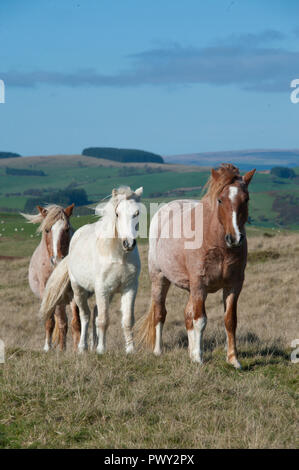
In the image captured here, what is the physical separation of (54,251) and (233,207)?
3.92 m

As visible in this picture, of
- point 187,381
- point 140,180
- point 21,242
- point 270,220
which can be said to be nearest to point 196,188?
point 140,180

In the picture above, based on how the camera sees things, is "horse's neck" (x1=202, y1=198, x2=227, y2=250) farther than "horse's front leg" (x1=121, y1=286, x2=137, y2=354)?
No

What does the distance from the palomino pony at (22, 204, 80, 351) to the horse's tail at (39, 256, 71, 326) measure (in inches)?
10.4

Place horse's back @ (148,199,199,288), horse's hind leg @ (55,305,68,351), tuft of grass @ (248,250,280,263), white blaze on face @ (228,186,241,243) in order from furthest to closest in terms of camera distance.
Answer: tuft of grass @ (248,250,280,263)
horse's hind leg @ (55,305,68,351)
horse's back @ (148,199,199,288)
white blaze on face @ (228,186,241,243)

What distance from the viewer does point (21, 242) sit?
4741cm

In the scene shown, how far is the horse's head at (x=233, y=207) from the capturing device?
714 centimetres

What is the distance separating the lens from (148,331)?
30.2ft

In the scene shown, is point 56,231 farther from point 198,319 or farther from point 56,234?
point 198,319

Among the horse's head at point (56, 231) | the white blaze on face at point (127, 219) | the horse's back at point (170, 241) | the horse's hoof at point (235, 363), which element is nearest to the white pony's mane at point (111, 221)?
the white blaze on face at point (127, 219)

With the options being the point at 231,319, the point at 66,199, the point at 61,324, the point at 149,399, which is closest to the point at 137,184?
the point at 66,199

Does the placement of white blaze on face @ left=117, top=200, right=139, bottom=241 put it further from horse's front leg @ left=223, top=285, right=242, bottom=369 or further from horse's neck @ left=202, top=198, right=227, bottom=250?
horse's front leg @ left=223, top=285, right=242, bottom=369

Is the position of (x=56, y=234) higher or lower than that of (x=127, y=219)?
lower

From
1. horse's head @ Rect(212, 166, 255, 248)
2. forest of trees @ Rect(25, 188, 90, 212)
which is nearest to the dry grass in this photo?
horse's head @ Rect(212, 166, 255, 248)

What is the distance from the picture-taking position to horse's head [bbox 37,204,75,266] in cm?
991
